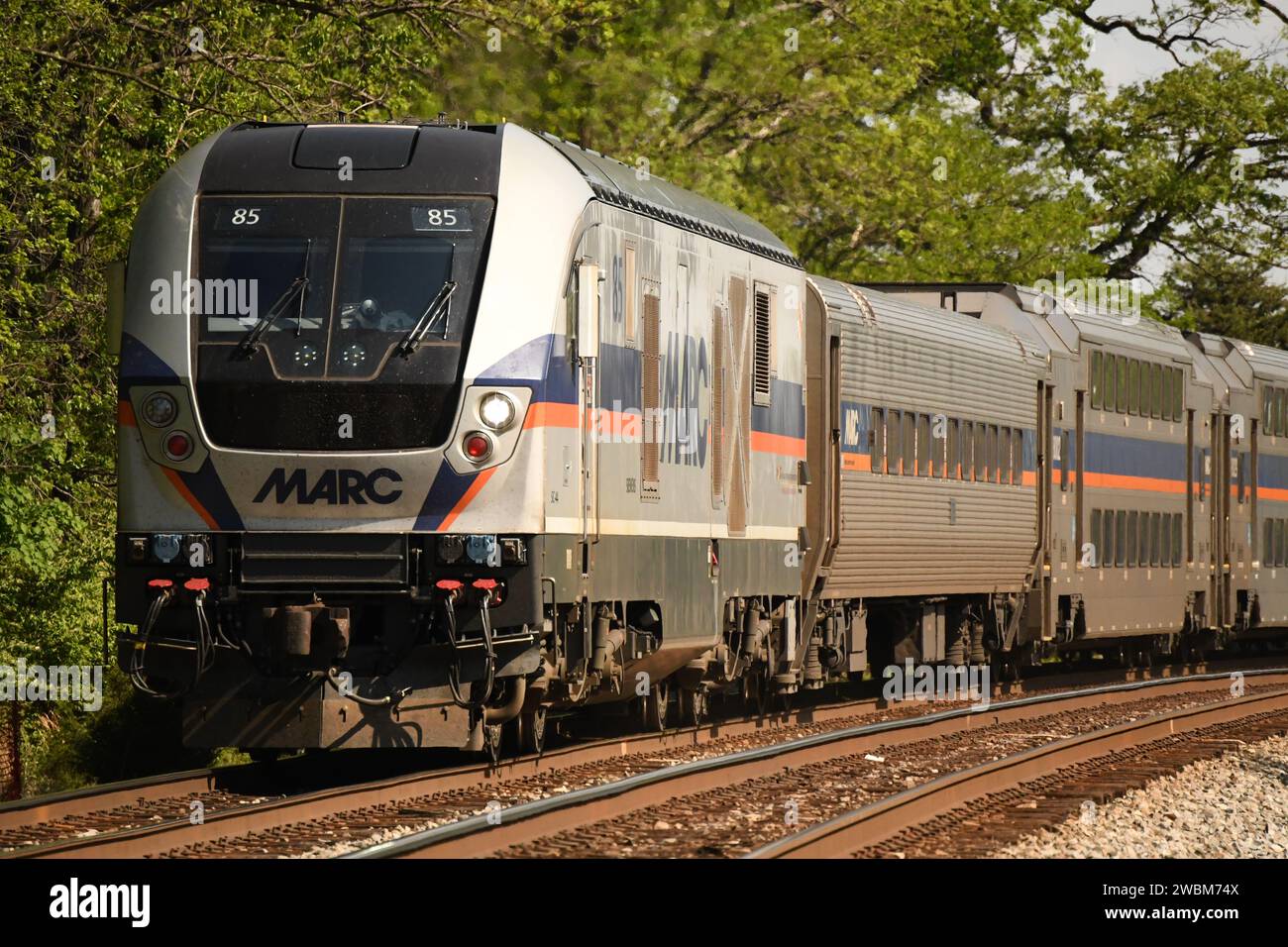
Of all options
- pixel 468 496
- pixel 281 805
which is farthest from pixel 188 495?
pixel 281 805

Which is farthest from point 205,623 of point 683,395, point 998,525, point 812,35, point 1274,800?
point 812,35

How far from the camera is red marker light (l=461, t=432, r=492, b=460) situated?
37.8ft

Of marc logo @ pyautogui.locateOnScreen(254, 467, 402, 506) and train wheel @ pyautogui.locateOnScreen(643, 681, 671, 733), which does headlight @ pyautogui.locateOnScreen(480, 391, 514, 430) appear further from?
train wheel @ pyautogui.locateOnScreen(643, 681, 671, 733)

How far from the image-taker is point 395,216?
11852mm

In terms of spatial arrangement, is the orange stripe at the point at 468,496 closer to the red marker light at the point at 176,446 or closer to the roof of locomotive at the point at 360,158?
the red marker light at the point at 176,446

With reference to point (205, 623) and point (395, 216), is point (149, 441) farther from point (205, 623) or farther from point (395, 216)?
point (395, 216)

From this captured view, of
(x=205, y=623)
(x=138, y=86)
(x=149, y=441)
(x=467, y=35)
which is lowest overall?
(x=205, y=623)

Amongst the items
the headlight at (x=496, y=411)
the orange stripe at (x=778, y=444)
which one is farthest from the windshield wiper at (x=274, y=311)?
the orange stripe at (x=778, y=444)

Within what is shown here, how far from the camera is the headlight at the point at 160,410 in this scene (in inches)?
459

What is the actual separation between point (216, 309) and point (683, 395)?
364 centimetres
